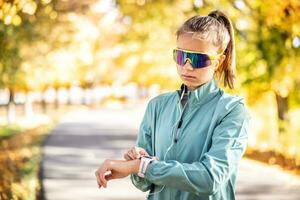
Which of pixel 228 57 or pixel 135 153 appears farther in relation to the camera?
pixel 228 57

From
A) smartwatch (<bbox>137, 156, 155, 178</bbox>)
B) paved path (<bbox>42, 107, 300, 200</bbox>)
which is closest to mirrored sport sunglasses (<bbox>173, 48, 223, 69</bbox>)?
smartwatch (<bbox>137, 156, 155, 178</bbox>)

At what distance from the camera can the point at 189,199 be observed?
2516 mm

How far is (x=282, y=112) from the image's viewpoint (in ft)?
54.0

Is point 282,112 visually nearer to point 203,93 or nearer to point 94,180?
point 94,180

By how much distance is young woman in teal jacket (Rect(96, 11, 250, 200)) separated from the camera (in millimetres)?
2342

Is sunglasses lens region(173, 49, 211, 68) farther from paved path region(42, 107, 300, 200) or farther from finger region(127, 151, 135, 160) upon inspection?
paved path region(42, 107, 300, 200)

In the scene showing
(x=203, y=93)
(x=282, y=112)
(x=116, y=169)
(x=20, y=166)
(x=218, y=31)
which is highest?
(x=218, y=31)

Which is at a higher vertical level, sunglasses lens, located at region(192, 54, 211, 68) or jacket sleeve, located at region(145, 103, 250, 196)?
sunglasses lens, located at region(192, 54, 211, 68)

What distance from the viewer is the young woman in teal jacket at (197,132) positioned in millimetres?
2342

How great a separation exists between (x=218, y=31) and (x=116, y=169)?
2.09 feet

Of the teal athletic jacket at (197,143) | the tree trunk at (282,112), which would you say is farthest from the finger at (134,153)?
the tree trunk at (282,112)

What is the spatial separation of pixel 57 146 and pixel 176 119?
52.5ft

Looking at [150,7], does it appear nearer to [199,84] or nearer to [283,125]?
[283,125]

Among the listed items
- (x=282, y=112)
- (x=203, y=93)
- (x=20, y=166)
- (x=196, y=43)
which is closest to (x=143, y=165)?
(x=203, y=93)
